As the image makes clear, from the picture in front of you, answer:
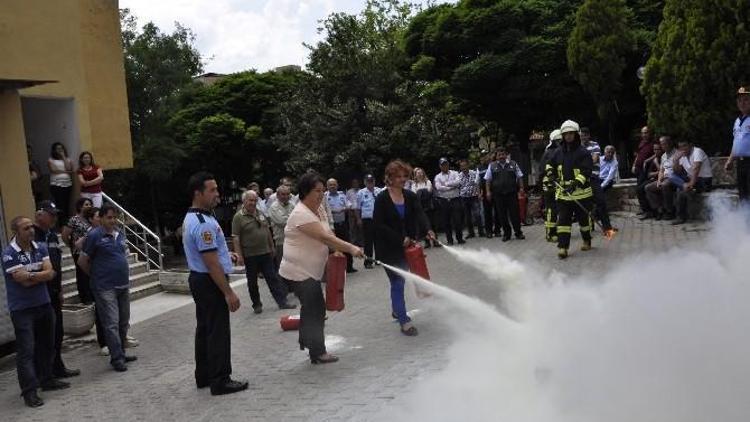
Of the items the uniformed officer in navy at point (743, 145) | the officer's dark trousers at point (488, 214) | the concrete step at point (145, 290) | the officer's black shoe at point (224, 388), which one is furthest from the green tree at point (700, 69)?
the officer's black shoe at point (224, 388)

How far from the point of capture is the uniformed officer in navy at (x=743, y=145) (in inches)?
389

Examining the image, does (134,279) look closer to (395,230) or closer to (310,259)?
(395,230)

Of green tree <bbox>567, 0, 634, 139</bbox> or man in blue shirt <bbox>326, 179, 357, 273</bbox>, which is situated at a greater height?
green tree <bbox>567, 0, 634, 139</bbox>

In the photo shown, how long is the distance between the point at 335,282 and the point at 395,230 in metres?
1.12

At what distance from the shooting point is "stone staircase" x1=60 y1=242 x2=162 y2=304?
11953 mm

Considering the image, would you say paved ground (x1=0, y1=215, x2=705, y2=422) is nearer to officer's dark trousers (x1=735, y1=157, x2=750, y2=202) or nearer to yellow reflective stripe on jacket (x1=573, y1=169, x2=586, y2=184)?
yellow reflective stripe on jacket (x1=573, y1=169, x2=586, y2=184)

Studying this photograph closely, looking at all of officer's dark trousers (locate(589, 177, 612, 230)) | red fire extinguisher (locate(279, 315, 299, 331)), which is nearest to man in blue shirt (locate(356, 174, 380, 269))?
officer's dark trousers (locate(589, 177, 612, 230))

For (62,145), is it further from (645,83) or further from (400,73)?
(400,73)

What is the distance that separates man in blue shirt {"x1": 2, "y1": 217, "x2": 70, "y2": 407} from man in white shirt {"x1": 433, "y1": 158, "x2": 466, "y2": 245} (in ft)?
31.0

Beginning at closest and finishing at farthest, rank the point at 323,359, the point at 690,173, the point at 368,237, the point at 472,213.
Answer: the point at 323,359, the point at 690,173, the point at 368,237, the point at 472,213

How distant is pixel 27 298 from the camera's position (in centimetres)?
689

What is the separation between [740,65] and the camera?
13.2m

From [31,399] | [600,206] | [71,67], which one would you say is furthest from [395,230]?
[71,67]

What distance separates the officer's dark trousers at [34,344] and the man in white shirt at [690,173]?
11.0 meters
